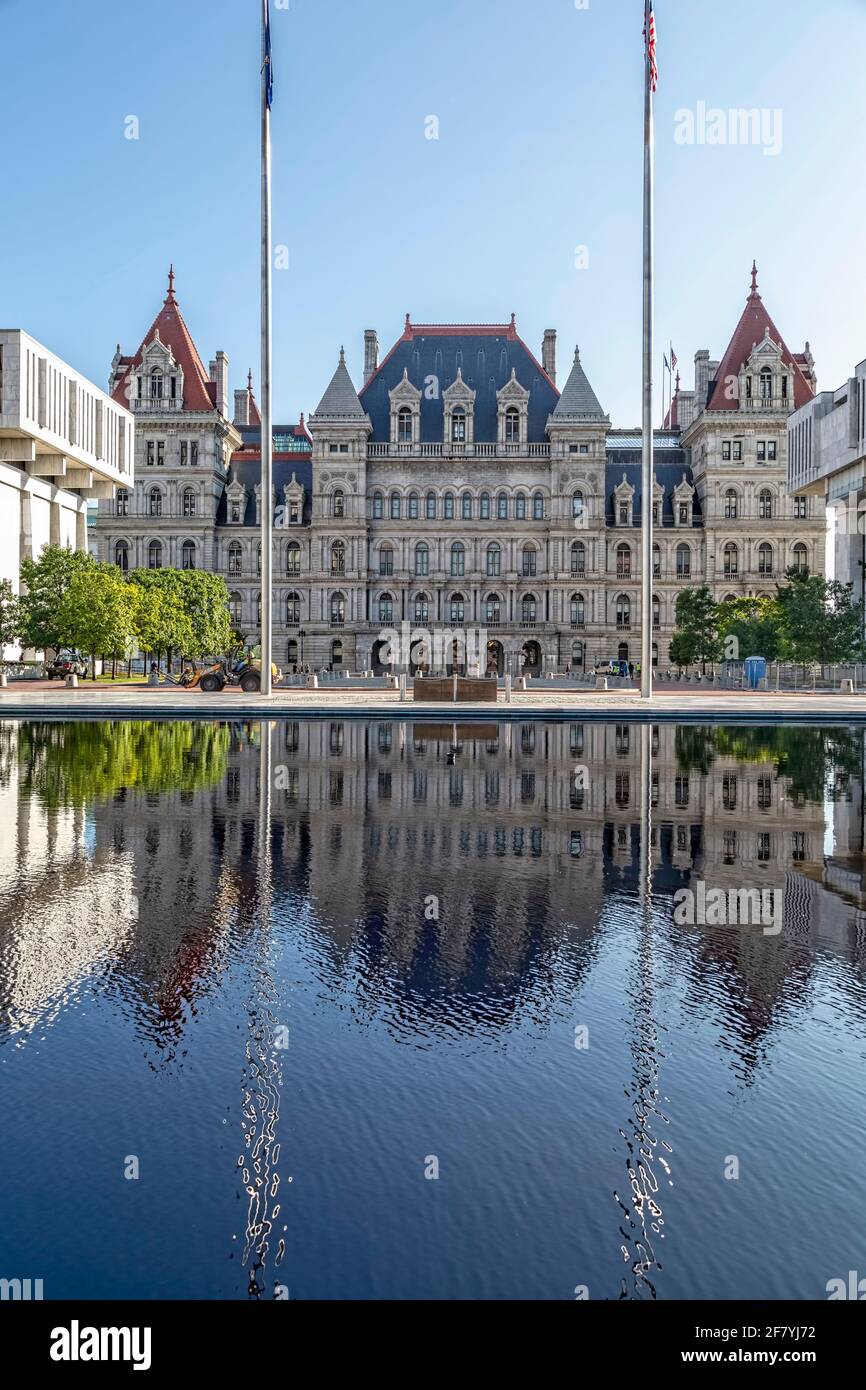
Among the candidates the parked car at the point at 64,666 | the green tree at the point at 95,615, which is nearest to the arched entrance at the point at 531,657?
the parked car at the point at 64,666

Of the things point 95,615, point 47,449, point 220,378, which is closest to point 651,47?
point 95,615

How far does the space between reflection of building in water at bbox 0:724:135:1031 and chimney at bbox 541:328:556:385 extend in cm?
8000

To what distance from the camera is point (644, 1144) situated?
4.98 m

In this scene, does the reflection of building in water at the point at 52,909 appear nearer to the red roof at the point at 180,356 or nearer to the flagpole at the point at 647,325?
the flagpole at the point at 647,325

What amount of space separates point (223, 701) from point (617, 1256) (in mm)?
33890

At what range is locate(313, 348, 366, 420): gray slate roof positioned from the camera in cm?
8112

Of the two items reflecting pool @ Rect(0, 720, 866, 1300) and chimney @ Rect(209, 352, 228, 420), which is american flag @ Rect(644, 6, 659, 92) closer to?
reflecting pool @ Rect(0, 720, 866, 1300)

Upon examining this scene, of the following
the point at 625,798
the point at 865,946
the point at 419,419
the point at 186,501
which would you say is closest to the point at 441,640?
the point at 419,419

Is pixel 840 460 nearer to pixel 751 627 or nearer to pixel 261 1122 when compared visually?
pixel 751 627

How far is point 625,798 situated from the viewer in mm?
15969

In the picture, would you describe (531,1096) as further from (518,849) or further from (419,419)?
(419,419)

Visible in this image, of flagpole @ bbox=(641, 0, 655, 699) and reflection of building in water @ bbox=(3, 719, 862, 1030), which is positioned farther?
flagpole @ bbox=(641, 0, 655, 699)

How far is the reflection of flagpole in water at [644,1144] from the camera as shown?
4.17 m

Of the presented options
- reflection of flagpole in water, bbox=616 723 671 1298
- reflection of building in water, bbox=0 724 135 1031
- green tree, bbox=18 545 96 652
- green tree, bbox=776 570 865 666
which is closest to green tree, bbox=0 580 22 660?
green tree, bbox=18 545 96 652
